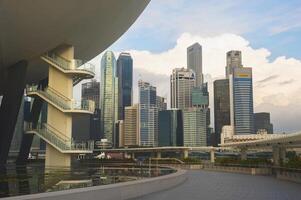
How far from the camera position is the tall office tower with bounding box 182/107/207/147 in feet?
537

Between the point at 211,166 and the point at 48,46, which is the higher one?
the point at 48,46

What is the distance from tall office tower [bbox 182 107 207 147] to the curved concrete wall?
5519 inches

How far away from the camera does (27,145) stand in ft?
134

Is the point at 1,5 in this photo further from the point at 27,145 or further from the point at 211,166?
the point at 211,166

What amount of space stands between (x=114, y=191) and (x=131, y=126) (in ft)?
504

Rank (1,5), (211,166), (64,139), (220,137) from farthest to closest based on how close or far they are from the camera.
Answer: (220,137) → (211,166) → (64,139) → (1,5)

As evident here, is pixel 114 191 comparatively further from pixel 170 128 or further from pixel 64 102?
pixel 170 128

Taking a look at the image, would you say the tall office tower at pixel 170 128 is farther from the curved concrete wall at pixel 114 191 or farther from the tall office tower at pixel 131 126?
the curved concrete wall at pixel 114 191

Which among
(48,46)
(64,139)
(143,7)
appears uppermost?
(143,7)

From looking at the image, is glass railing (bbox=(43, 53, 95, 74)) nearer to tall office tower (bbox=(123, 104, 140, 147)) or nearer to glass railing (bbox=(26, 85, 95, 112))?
glass railing (bbox=(26, 85, 95, 112))

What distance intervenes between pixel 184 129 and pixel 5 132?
13307cm

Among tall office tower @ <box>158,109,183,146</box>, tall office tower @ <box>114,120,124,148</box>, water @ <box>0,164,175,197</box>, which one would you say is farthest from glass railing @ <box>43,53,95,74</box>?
tall office tower @ <box>114,120,124,148</box>

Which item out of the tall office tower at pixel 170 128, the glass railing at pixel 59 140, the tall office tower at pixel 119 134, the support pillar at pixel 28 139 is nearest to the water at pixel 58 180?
the glass railing at pixel 59 140

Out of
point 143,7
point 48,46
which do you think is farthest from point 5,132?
point 143,7
